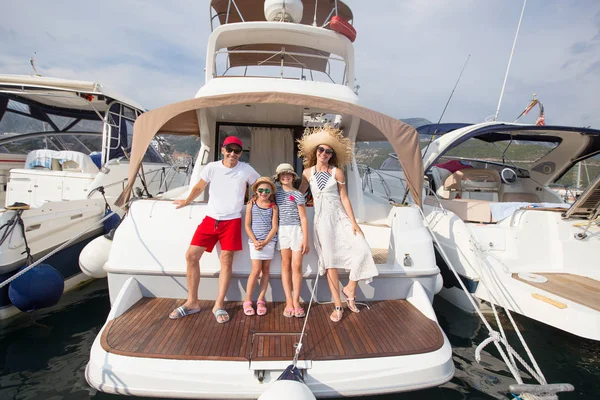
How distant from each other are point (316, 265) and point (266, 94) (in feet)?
6.29

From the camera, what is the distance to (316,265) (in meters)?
3.32

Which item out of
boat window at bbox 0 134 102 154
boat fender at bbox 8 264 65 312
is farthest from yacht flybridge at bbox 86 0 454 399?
boat window at bbox 0 134 102 154

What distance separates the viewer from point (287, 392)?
1.91m

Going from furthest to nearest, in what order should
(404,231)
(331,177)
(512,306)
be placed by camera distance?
1. (512,306)
2. (404,231)
3. (331,177)

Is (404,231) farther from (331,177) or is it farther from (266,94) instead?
(266,94)

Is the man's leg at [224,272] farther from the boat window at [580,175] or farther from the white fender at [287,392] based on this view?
the boat window at [580,175]

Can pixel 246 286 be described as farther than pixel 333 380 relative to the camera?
Yes

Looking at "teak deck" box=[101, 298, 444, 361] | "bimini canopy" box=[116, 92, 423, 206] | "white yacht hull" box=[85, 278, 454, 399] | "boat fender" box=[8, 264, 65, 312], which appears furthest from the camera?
"boat fender" box=[8, 264, 65, 312]

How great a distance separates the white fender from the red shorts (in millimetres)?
1382

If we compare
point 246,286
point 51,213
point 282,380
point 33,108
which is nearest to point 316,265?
point 246,286

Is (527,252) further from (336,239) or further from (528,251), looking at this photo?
(336,239)

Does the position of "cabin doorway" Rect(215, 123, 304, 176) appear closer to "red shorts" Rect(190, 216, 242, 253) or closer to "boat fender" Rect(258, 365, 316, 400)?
"red shorts" Rect(190, 216, 242, 253)

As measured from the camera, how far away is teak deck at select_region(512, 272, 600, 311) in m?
3.68

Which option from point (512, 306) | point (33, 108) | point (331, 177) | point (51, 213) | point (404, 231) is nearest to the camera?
point (331, 177)
